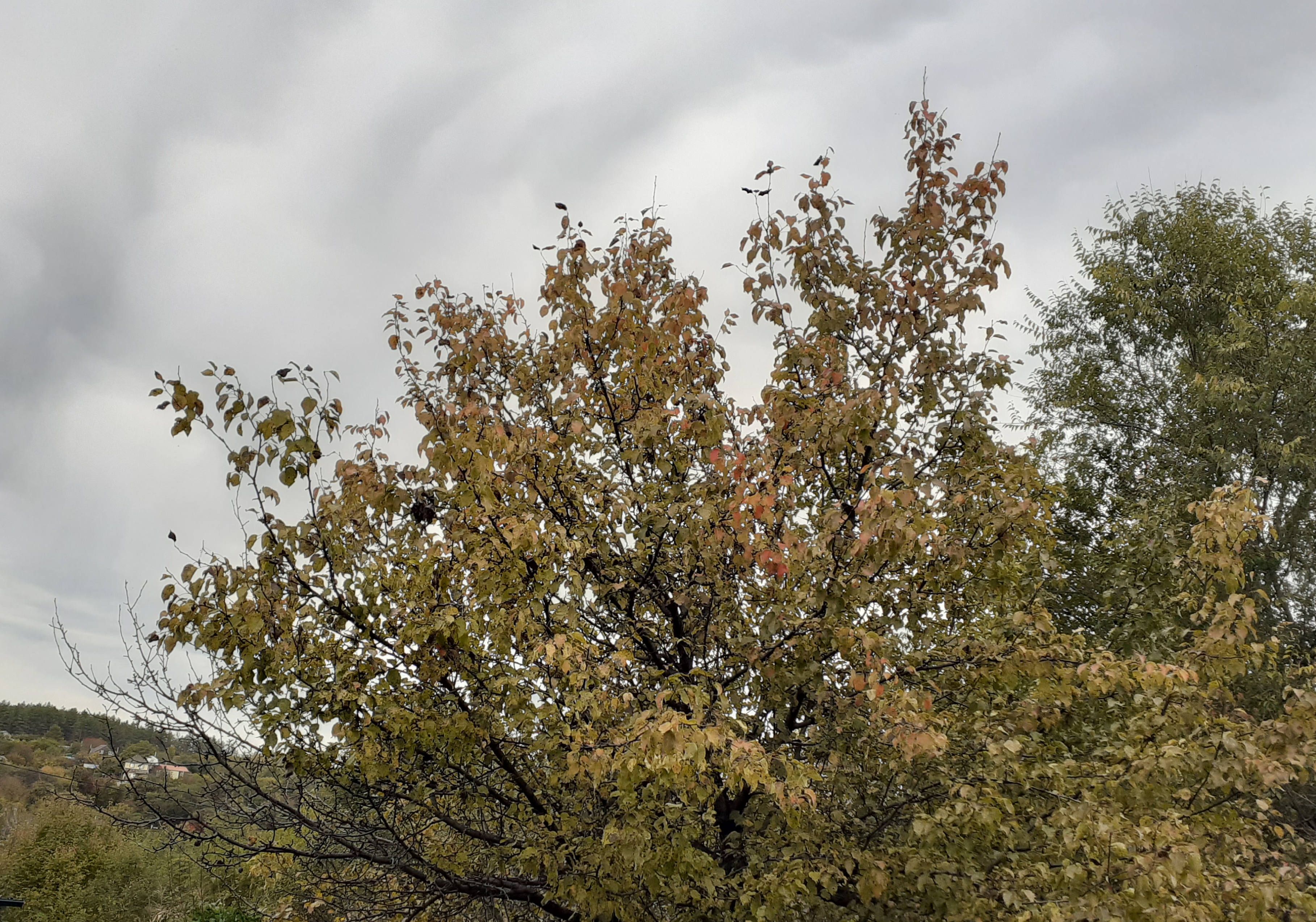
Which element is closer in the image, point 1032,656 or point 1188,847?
point 1188,847

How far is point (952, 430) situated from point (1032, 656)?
1.70m

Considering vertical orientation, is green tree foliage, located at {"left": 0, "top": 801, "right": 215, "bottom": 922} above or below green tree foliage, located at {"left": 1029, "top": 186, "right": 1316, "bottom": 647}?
below

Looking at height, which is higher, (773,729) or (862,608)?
(862,608)

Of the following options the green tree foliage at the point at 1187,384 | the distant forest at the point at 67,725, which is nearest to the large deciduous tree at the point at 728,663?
the distant forest at the point at 67,725

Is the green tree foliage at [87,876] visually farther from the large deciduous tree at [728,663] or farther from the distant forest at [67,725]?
the large deciduous tree at [728,663]

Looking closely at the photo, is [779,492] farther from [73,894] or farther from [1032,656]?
[73,894]

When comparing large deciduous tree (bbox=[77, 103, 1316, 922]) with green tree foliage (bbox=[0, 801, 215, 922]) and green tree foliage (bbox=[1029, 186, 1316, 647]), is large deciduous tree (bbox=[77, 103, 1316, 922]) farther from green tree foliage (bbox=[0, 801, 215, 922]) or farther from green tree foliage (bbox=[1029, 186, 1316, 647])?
green tree foliage (bbox=[0, 801, 215, 922])

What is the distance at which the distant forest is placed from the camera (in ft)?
13.6

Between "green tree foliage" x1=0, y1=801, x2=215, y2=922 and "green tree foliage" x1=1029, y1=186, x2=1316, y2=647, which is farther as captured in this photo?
"green tree foliage" x1=0, y1=801, x2=215, y2=922

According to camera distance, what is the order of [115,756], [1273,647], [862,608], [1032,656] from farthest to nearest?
[862,608] < [1273,647] < [1032,656] < [115,756]

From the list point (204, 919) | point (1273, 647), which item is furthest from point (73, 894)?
point (1273, 647)

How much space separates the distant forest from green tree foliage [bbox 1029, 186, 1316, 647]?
37.8 ft

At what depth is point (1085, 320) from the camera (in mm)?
17766

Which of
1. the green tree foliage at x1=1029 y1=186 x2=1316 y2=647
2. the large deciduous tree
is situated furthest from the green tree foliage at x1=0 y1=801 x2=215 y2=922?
the green tree foliage at x1=1029 y1=186 x2=1316 y2=647
